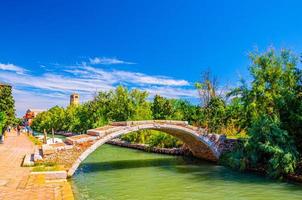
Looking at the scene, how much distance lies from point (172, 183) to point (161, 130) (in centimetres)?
722

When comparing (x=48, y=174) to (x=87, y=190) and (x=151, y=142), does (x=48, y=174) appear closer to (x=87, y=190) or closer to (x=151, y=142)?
(x=87, y=190)

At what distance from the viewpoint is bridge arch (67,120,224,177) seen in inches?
692

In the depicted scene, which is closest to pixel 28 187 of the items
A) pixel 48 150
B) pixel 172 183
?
pixel 48 150

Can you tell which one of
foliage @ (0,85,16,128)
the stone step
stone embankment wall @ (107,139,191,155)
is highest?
foliage @ (0,85,16,128)

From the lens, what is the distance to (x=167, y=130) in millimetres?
23172

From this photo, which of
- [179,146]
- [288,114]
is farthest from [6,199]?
[179,146]

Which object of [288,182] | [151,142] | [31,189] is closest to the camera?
[31,189]

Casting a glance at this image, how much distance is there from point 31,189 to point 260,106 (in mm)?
13229

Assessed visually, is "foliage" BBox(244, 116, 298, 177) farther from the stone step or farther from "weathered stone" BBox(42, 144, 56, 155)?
"weathered stone" BBox(42, 144, 56, 155)

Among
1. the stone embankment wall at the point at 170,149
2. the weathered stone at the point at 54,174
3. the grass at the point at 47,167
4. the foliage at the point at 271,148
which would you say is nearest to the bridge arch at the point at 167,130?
the stone embankment wall at the point at 170,149

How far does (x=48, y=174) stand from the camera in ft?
44.4

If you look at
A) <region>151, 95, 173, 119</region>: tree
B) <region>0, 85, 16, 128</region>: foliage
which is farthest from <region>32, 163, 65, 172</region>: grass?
<region>151, 95, 173, 119</region>: tree

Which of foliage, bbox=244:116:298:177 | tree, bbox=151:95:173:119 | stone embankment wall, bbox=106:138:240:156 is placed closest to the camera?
foliage, bbox=244:116:298:177

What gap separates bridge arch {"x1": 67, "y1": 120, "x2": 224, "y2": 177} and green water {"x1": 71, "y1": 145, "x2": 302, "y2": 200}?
1061 millimetres
